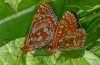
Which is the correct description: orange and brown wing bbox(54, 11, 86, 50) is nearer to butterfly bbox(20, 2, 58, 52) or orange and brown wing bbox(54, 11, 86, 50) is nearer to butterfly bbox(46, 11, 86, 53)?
butterfly bbox(46, 11, 86, 53)

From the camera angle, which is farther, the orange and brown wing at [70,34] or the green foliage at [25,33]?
the green foliage at [25,33]

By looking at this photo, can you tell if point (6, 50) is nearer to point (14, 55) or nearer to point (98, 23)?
point (14, 55)

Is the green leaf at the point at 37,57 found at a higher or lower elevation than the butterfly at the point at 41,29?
lower

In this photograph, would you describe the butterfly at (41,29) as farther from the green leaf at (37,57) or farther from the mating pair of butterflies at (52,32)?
the green leaf at (37,57)

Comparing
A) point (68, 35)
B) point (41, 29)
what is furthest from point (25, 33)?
point (68, 35)

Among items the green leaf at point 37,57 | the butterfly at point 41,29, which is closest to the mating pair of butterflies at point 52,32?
the butterfly at point 41,29

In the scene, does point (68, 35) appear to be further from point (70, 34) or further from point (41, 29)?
point (41, 29)
